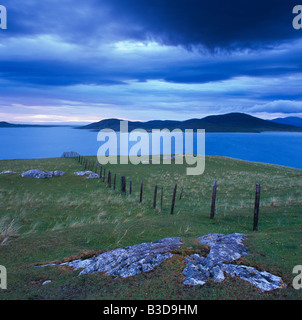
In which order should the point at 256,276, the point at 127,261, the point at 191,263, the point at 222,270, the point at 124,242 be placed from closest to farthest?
the point at 256,276 < the point at 222,270 < the point at 191,263 < the point at 127,261 < the point at 124,242

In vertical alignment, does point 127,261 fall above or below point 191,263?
below

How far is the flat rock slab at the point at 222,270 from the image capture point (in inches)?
192

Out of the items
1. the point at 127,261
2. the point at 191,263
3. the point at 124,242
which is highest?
the point at 191,263

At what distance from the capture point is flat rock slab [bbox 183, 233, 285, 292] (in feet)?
16.0

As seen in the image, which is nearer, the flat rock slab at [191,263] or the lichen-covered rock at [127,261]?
the flat rock slab at [191,263]

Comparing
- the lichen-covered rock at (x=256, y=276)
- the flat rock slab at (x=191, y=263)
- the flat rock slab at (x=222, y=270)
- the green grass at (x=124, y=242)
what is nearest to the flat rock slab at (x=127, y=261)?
the flat rock slab at (x=191, y=263)

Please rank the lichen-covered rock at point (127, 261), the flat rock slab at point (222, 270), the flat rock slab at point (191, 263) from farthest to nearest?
the lichen-covered rock at point (127, 261)
the flat rock slab at point (191, 263)
the flat rock slab at point (222, 270)

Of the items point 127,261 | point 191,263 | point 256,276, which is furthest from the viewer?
point 127,261

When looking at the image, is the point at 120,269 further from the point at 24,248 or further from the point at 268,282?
the point at 24,248

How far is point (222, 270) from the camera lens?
5246mm

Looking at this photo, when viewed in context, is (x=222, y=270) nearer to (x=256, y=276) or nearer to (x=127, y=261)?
(x=256, y=276)

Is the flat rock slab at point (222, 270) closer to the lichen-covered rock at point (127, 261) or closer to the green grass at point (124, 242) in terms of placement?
the green grass at point (124, 242)


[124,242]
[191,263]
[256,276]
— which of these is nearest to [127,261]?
[191,263]

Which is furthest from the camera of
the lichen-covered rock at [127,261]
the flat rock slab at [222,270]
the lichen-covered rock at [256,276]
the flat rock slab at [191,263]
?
the lichen-covered rock at [127,261]
